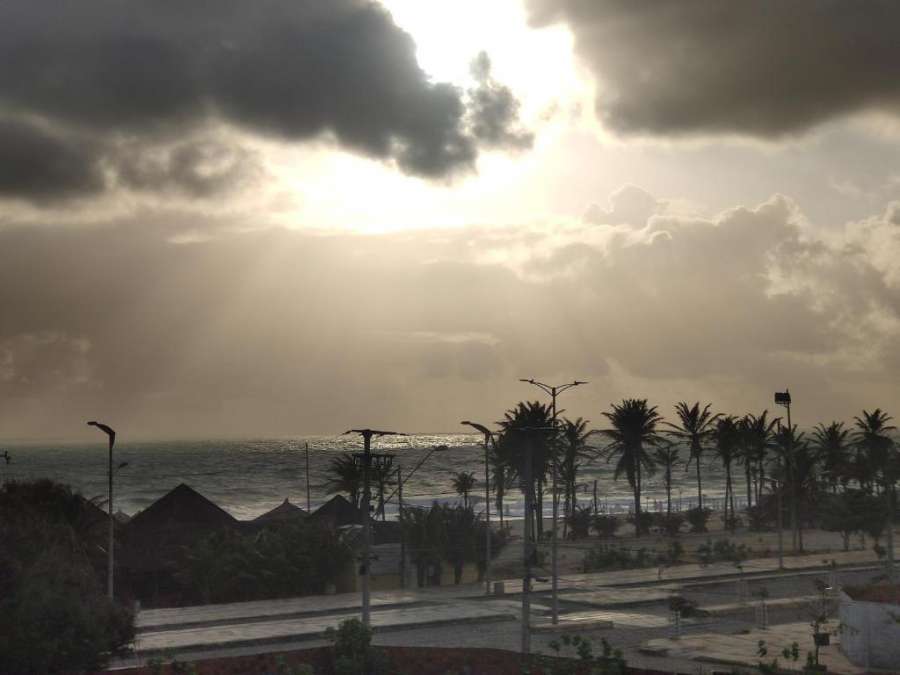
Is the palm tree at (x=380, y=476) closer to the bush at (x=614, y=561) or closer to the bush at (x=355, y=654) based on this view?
the bush at (x=614, y=561)

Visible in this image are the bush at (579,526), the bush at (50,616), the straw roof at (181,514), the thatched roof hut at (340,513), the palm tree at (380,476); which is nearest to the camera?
the bush at (50,616)

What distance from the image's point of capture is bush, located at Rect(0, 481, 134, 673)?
28312mm

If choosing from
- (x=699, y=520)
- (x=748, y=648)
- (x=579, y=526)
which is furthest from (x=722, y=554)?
(x=748, y=648)

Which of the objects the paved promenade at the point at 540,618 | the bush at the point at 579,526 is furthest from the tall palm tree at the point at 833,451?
the paved promenade at the point at 540,618

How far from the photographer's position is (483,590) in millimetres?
57688

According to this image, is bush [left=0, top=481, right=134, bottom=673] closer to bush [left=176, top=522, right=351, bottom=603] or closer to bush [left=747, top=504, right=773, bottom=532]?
bush [left=176, top=522, right=351, bottom=603]

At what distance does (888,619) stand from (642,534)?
62.0 m

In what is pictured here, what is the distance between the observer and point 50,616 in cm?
2903

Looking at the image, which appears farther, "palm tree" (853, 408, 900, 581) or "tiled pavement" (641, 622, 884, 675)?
"palm tree" (853, 408, 900, 581)

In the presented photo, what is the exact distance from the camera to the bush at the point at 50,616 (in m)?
28.3

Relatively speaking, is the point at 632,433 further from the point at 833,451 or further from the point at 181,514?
the point at 181,514

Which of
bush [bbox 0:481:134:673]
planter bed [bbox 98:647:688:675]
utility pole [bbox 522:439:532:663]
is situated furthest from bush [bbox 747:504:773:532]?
bush [bbox 0:481:134:673]

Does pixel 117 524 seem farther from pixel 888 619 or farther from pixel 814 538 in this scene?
pixel 814 538

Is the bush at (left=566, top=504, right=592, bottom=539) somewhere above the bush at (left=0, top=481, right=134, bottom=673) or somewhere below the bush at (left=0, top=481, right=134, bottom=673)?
below
